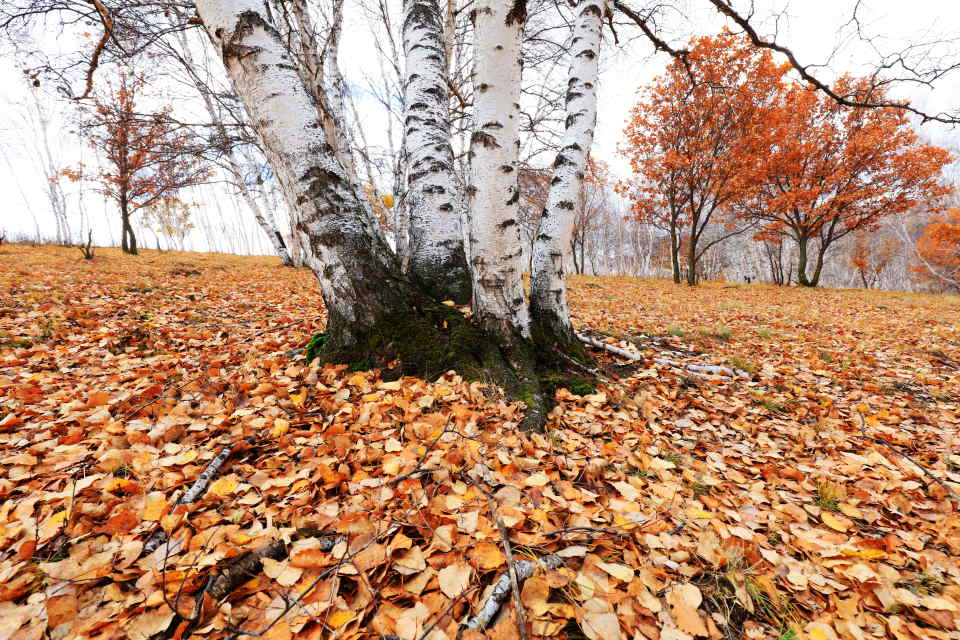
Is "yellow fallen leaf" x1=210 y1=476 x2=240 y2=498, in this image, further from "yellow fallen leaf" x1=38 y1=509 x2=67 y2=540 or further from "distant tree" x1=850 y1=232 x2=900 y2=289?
"distant tree" x1=850 y1=232 x2=900 y2=289

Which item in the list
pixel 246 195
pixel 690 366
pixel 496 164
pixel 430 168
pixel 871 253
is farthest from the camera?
pixel 871 253

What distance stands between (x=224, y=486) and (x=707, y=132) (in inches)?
648

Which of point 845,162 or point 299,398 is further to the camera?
point 845,162

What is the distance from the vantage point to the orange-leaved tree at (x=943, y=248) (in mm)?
16453

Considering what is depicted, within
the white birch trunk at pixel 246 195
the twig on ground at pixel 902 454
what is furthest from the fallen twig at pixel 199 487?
the white birch trunk at pixel 246 195

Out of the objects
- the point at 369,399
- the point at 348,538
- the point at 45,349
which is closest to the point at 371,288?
the point at 369,399

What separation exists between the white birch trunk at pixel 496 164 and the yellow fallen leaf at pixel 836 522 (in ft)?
6.09

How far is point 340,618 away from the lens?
1019 millimetres

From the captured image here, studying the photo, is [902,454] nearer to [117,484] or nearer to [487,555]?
[487,555]

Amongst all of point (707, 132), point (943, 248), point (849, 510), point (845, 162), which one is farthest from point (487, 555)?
point (943, 248)

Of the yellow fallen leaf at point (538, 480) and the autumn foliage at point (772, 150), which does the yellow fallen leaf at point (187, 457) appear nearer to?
the yellow fallen leaf at point (538, 480)

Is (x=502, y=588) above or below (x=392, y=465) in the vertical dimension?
below

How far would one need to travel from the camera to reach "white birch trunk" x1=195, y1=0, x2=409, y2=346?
6.96 feet

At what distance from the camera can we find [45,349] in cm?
276
